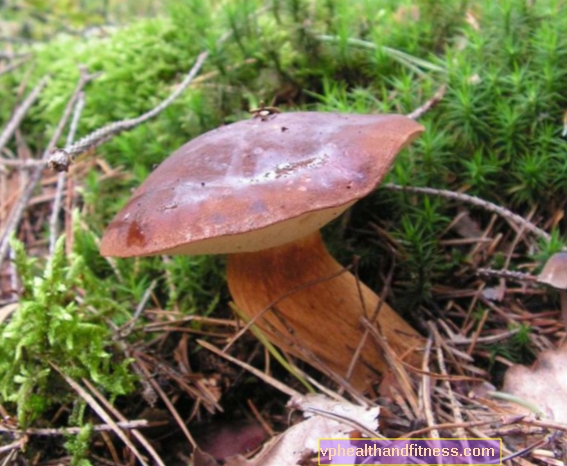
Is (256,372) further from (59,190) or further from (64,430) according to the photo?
(59,190)

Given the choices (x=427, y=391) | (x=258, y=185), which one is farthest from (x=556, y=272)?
(x=258, y=185)

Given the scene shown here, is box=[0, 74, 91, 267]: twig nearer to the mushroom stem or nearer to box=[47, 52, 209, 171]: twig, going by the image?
box=[47, 52, 209, 171]: twig

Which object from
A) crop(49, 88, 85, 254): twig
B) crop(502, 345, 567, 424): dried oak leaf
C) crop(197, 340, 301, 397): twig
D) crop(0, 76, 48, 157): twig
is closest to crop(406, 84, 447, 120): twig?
crop(502, 345, 567, 424): dried oak leaf

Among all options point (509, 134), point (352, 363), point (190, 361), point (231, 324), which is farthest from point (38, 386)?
point (509, 134)

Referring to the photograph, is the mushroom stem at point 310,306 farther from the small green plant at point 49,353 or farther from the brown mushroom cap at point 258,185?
the small green plant at point 49,353

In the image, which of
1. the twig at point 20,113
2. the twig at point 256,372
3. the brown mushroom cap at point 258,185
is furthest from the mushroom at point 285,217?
the twig at point 20,113
